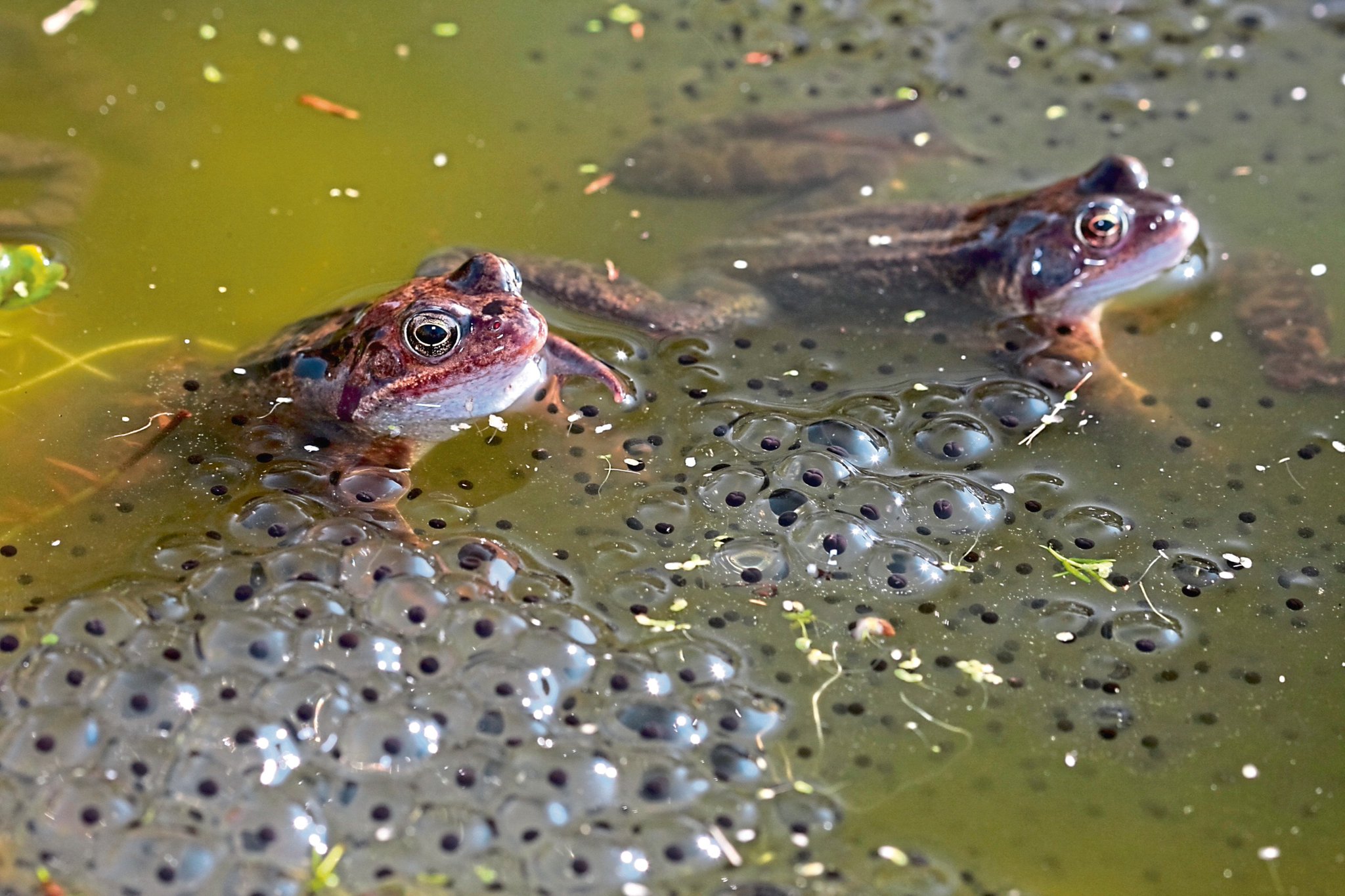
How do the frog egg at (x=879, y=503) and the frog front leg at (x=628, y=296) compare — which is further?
the frog front leg at (x=628, y=296)

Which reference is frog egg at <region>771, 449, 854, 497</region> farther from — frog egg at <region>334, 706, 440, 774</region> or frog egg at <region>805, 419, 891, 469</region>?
frog egg at <region>334, 706, 440, 774</region>

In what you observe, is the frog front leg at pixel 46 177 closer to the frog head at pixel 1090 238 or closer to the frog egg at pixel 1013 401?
the frog egg at pixel 1013 401

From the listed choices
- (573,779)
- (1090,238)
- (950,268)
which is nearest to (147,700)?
(573,779)

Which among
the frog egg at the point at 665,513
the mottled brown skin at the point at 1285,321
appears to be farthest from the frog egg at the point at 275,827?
the mottled brown skin at the point at 1285,321

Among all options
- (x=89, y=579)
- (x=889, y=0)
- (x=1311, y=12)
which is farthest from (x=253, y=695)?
(x=1311, y=12)

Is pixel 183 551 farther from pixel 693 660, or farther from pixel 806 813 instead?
pixel 806 813

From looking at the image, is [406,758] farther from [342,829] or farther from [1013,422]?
[1013,422]
